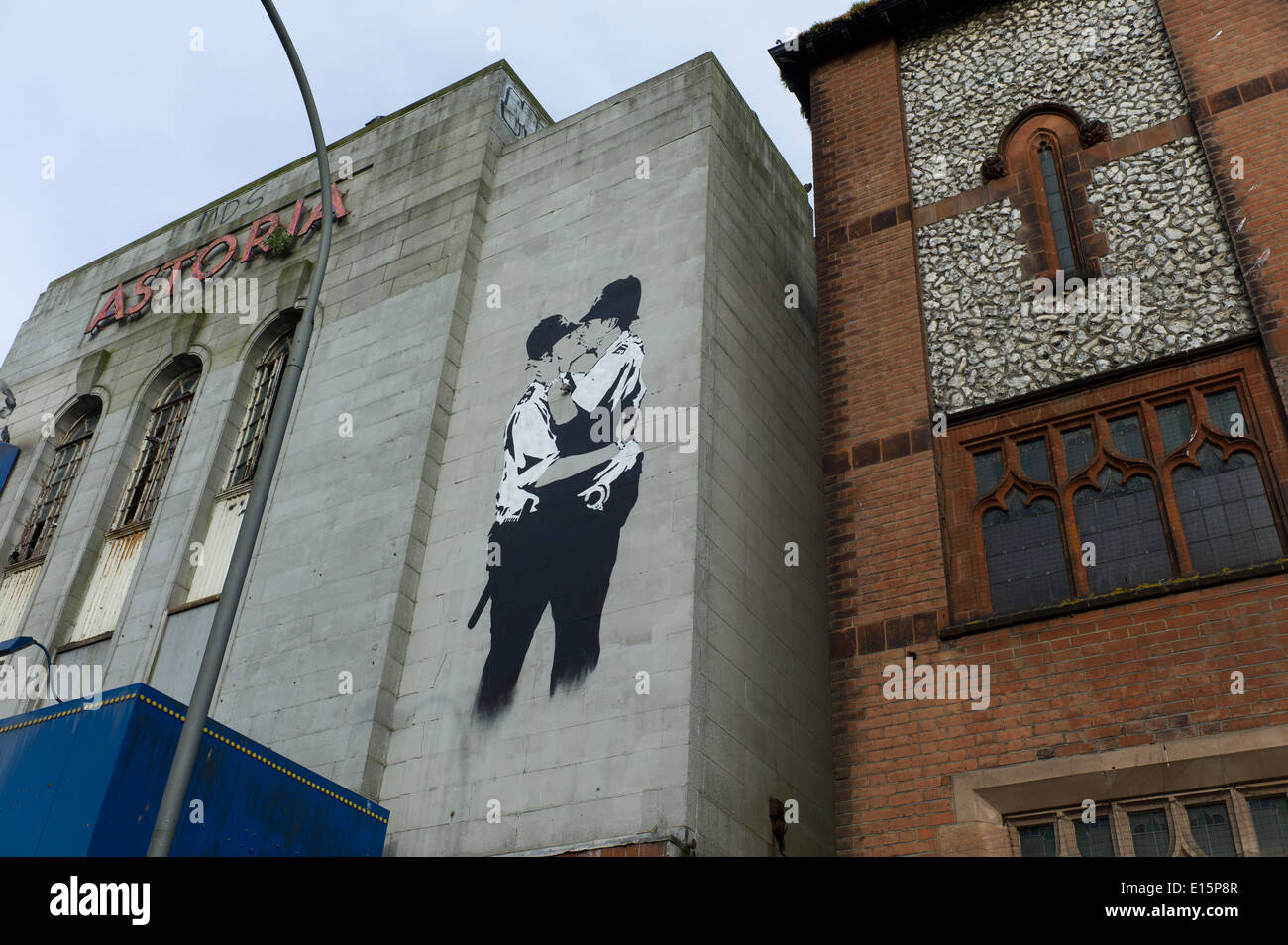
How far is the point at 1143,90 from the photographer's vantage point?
50.8 feet

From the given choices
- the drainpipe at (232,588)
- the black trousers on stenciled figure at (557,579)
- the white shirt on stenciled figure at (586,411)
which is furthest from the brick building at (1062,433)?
the drainpipe at (232,588)

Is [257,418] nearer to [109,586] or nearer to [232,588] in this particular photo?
[109,586]

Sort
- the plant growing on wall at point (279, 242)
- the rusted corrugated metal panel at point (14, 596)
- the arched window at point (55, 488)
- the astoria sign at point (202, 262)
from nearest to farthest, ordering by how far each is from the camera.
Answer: the rusted corrugated metal panel at point (14, 596) → the plant growing on wall at point (279, 242) → the arched window at point (55, 488) → the astoria sign at point (202, 262)

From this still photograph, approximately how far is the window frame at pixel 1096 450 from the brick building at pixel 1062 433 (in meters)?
0.03

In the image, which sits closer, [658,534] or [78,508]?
[658,534]

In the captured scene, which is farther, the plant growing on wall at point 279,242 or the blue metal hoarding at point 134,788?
the plant growing on wall at point 279,242

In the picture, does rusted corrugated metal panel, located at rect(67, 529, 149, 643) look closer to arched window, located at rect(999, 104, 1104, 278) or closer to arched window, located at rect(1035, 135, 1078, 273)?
arched window, located at rect(999, 104, 1104, 278)

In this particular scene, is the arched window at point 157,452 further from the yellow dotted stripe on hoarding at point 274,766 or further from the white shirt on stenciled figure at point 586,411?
the yellow dotted stripe on hoarding at point 274,766

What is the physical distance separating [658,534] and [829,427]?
2535mm

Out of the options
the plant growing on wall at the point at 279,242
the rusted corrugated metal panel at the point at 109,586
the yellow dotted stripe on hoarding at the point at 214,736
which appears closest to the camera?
the yellow dotted stripe on hoarding at the point at 214,736

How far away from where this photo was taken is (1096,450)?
43.7ft

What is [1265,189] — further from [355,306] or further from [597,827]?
[355,306]

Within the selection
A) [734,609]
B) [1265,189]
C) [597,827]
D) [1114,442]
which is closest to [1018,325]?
[1114,442]

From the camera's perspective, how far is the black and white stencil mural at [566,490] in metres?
14.5
